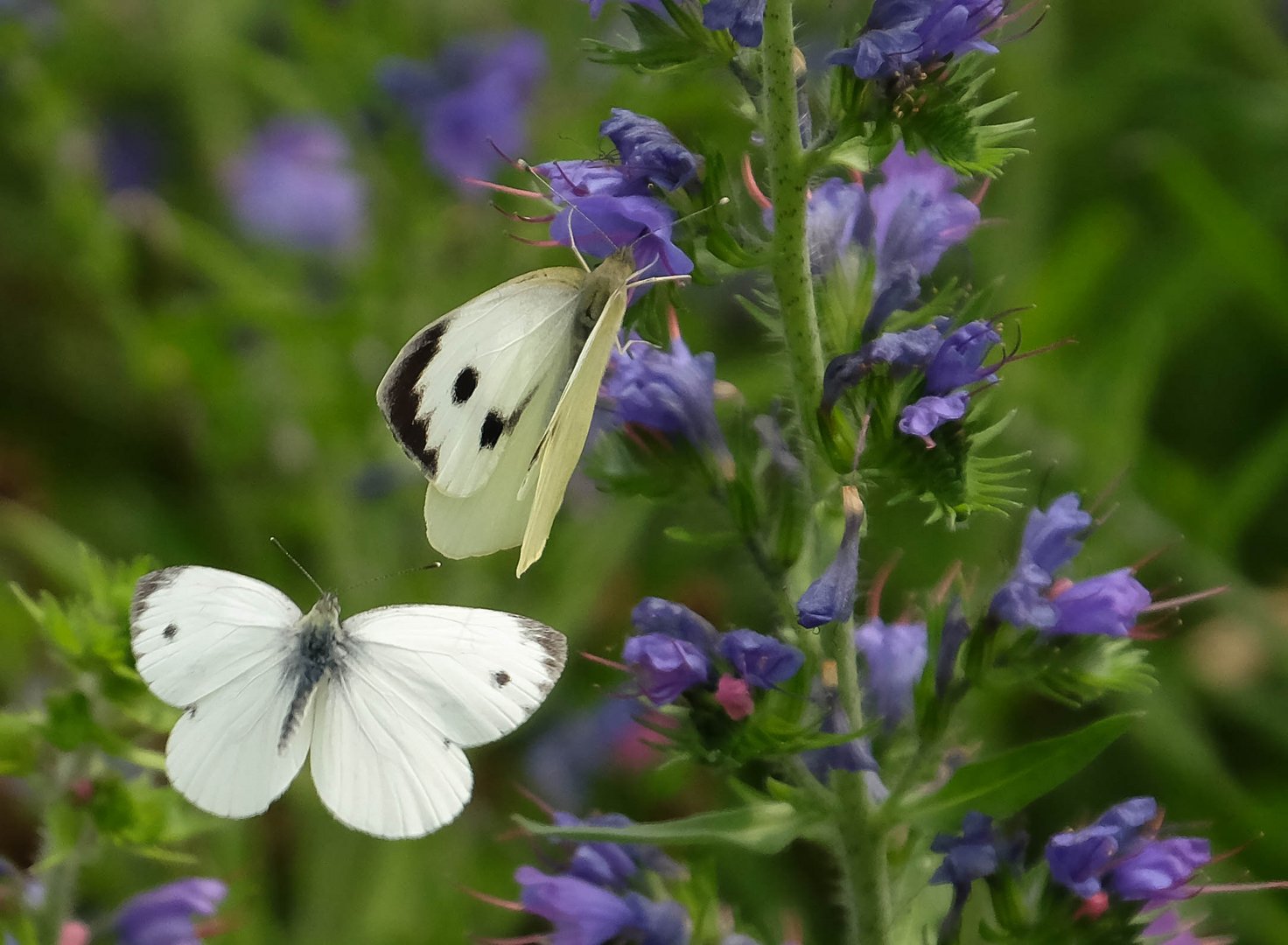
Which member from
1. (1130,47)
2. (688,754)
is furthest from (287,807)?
(1130,47)

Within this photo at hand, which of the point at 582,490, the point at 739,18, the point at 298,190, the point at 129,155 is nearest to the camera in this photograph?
the point at 739,18

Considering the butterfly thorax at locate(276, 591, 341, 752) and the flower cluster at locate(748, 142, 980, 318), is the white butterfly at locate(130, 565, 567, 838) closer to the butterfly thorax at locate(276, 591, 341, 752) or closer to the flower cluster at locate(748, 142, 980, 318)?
the butterfly thorax at locate(276, 591, 341, 752)

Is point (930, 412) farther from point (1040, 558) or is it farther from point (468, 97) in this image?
point (468, 97)

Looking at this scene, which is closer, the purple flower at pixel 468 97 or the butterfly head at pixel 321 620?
the butterfly head at pixel 321 620

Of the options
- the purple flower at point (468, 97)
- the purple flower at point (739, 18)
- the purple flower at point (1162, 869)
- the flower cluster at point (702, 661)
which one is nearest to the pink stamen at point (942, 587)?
the flower cluster at point (702, 661)

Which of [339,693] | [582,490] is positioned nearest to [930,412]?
[339,693]

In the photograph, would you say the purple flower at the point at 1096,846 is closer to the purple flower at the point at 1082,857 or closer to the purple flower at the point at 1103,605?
the purple flower at the point at 1082,857

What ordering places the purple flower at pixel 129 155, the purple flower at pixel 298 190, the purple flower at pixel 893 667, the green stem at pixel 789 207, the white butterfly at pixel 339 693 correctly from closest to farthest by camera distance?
the green stem at pixel 789 207 < the white butterfly at pixel 339 693 < the purple flower at pixel 893 667 < the purple flower at pixel 298 190 < the purple flower at pixel 129 155
